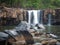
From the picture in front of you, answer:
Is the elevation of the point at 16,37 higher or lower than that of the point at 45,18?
higher

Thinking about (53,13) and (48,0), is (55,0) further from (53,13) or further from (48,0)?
(53,13)

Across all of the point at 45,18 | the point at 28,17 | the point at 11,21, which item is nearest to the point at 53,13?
the point at 45,18

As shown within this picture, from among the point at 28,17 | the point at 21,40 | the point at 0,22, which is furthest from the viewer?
the point at 28,17

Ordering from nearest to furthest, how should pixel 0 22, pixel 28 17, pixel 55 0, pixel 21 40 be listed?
pixel 21 40 < pixel 0 22 < pixel 28 17 < pixel 55 0

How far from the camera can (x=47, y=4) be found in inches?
2341

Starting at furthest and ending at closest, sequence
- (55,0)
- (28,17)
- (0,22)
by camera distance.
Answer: (55,0)
(28,17)
(0,22)

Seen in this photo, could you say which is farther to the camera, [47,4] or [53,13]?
[47,4]

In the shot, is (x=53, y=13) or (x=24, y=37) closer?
(x=24, y=37)

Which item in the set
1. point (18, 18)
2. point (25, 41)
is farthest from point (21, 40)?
point (18, 18)

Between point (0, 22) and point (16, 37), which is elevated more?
point (16, 37)

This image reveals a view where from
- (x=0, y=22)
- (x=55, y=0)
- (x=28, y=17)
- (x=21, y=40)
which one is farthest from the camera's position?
(x=55, y=0)

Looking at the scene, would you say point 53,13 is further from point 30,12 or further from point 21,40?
point 21,40

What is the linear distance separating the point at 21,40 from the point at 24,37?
14.0 inches

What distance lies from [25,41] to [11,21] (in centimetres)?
2424
